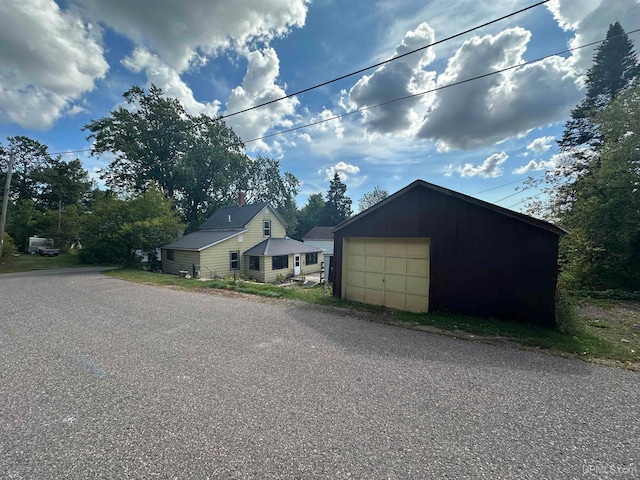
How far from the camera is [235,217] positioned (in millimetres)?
22875

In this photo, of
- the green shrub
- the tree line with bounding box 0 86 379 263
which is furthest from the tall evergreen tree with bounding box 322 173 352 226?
the green shrub

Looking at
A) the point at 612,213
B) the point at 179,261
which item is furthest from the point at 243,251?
the point at 612,213

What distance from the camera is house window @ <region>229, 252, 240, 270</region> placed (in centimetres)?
1967

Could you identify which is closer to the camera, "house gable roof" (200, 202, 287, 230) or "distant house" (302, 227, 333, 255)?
"house gable roof" (200, 202, 287, 230)

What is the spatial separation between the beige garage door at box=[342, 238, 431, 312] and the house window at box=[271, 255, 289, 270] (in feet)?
37.0

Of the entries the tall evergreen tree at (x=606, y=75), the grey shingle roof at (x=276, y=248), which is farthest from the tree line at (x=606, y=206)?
the grey shingle roof at (x=276, y=248)

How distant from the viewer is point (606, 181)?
11.9 metres

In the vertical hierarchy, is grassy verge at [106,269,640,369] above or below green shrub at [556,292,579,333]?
below

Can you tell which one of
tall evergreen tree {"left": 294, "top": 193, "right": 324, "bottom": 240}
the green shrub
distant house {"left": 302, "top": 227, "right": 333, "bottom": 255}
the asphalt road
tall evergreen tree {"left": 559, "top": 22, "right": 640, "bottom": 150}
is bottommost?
the asphalt road

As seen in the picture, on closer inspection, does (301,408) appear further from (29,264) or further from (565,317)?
(29,264)

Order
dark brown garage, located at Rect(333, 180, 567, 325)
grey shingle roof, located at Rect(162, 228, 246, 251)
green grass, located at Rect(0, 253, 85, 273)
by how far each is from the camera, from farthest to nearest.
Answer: grey shingle roof, located at Rect(162, 228, 246, 251) → green grass, located at Rect(0, 253, 85, 273) → dark brown garage, located at Rect(333, 180, 567, 325)

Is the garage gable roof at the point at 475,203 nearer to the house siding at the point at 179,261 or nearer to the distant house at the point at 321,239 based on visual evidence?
the house siding at the point at 179,261

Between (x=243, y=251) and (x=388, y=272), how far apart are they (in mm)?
14786

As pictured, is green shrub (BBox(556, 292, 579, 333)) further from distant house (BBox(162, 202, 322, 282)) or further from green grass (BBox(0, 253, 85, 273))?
green grass (BBox(0, 253, 85, 273))
